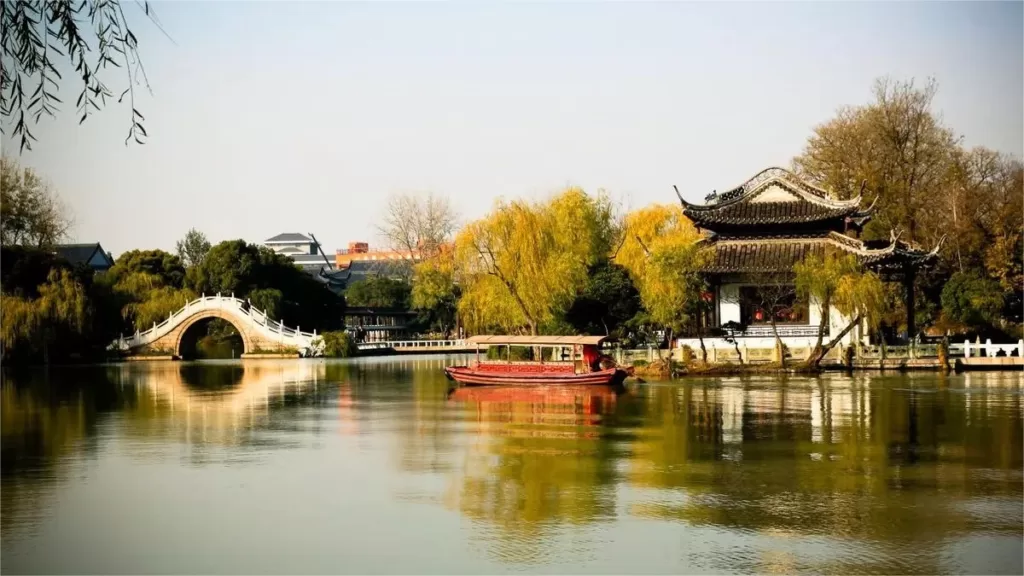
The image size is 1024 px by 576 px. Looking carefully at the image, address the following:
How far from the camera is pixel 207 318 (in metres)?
51.2

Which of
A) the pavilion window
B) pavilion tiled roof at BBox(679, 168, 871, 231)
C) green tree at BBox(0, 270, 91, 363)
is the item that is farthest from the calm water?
green tree at BBox(0, 270, 91, 363)

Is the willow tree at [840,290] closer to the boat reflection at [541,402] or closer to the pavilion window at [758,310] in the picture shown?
the pavilion window at [758,310]

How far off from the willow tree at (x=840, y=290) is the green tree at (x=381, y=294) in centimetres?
3954

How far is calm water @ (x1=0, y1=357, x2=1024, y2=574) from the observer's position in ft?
37.9

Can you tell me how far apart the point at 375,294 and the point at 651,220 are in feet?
93.5

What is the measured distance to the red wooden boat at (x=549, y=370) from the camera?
28.3 m

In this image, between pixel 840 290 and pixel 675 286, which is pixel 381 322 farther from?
pixel 840 290

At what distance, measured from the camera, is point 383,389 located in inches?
1219

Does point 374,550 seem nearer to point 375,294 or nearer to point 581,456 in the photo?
point 581,456

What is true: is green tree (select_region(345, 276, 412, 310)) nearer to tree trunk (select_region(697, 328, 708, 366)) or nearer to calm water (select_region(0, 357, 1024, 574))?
tree trunk (select_region(697, 328, 708, 366))

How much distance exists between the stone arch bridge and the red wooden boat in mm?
21675

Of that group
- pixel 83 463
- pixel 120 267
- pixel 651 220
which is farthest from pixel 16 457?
pixel 120 267

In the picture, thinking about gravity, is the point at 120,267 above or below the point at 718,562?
above

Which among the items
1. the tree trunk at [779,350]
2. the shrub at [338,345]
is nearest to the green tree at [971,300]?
the tree trunk at [779,350]
